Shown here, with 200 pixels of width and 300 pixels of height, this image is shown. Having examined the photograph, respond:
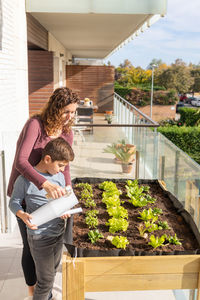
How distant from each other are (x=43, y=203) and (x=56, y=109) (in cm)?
58

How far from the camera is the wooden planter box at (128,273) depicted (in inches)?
72.0

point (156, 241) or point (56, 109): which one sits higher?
point (56, 109)

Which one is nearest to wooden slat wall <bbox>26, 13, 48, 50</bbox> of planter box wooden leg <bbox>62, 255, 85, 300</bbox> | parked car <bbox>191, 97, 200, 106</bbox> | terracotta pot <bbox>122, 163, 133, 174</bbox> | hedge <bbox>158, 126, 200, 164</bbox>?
terracotta pot <bbox>122, 163, 133, 174</bbox>

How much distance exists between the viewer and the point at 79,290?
6.05 feet

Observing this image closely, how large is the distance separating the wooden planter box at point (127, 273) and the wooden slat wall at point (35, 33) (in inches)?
189

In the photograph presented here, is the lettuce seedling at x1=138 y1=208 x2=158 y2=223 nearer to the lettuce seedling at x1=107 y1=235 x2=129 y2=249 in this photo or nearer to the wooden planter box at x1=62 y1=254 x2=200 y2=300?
the lettuce seedling at x1=107 y1=235 x2=129 y2=249

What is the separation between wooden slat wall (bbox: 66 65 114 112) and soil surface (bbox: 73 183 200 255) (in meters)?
13.8

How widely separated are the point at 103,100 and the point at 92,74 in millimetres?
1315

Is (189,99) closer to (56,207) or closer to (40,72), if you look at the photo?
(40,72)

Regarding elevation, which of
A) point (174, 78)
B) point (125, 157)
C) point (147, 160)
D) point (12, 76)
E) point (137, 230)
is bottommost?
point (125, 157)

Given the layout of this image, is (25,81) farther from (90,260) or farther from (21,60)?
(90,260)

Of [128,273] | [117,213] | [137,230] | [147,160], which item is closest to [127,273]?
[128,273]

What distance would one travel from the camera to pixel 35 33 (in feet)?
22.0

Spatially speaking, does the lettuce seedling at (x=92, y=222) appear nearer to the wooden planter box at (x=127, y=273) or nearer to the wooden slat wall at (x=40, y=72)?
the wooden planter box at (x=127, y=273)
